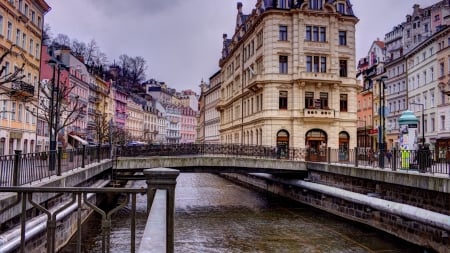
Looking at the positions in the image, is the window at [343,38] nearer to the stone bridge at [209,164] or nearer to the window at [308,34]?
the window at [308,34]

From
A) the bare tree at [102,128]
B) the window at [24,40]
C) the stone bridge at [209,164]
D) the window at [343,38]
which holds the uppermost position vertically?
the window at [343,38]

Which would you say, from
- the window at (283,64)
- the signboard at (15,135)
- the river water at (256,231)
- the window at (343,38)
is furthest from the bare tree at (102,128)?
the window at (343,38)

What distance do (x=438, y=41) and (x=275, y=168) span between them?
97.4 feet

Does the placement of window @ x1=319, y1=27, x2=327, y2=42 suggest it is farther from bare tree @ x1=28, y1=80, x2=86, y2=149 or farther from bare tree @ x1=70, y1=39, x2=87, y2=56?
bare tree @ x1=70, y1=39, x2=87, y2=56

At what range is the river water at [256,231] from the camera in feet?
54.9

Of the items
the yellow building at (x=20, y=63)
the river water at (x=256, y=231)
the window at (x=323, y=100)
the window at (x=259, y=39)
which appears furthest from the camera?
the window at (x=259, y=39)

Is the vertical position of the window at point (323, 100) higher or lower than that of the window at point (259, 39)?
lower

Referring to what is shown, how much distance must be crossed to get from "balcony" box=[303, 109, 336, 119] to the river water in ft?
45.7

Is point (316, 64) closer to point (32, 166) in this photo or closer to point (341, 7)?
point (341, 7)

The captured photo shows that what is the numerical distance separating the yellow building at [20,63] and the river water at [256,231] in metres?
13.5

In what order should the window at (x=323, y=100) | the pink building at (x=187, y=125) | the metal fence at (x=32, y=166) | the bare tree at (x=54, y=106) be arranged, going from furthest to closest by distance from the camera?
Answer: 1. the pink building at (x=187, y=125)
2. the window at (x=323, y=100)
3. the bare tree at (x=54, y=106)
4. the metal fence at (x=32, y=166)

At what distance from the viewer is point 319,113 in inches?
1642

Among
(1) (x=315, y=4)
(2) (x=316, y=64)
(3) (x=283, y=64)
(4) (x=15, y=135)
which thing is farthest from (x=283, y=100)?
(4) (x=15, y=135)

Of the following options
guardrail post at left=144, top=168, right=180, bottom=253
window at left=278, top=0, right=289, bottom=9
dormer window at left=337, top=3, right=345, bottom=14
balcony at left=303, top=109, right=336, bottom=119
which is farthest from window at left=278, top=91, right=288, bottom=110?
guardrail post at left=144, top=168, right=180, bottom=253
